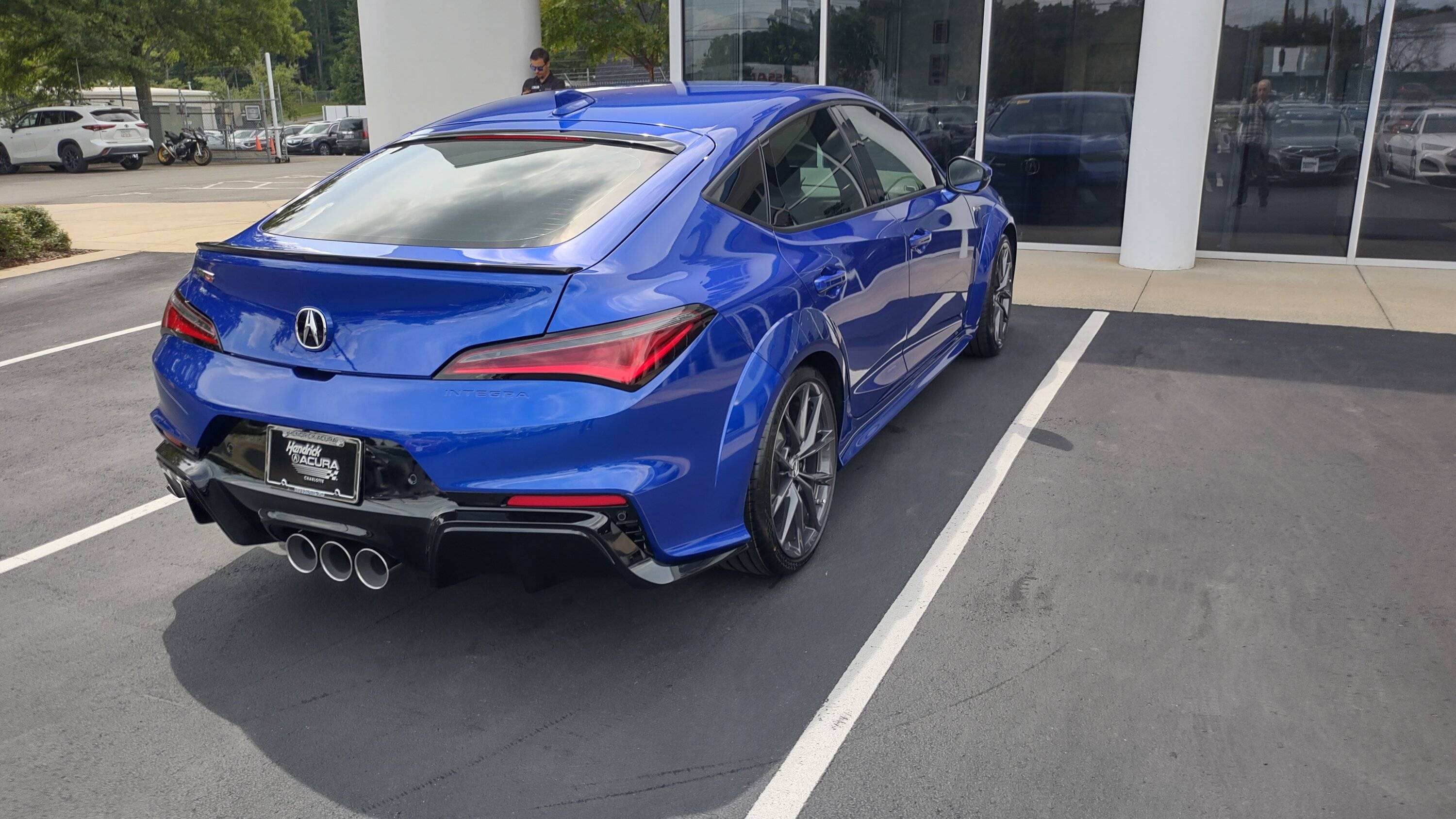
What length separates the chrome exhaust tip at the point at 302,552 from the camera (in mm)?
3135

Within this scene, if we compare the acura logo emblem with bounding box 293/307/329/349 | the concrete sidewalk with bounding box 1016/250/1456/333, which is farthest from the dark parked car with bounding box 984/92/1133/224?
the acura logo emblem with bounding box 293/307/329/349

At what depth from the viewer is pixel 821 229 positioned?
4.04m

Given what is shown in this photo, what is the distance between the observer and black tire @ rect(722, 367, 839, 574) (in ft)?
11.5

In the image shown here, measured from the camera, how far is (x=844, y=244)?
4.13m

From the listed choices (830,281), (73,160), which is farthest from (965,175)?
(73,160)

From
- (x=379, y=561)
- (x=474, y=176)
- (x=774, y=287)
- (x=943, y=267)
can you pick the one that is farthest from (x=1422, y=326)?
(x=379, y=561)

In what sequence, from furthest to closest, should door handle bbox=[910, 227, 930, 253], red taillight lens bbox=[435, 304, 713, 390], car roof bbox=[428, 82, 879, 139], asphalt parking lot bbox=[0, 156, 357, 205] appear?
asphalt parking lot bbox=[0, 156, 357, 205]
door handle bbox=[910, 227, 930, 253]
car roof bbox=[428, 82, 879, 139]
red taillight lens bbox=[435, 304, 713, 390]

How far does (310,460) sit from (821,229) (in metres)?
1.95

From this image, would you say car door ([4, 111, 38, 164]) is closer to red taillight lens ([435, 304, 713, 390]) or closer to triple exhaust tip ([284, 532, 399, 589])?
triple exhaust tip ([284, 532, 399, 589])

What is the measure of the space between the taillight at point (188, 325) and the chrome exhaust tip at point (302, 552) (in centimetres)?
60

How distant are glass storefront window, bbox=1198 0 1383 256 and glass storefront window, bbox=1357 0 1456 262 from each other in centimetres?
18

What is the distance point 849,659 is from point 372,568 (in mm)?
1403

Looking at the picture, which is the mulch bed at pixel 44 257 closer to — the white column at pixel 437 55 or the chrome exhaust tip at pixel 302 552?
the white column at pixel 437 55

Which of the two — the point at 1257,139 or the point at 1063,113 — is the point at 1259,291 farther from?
the point at 1063,113
